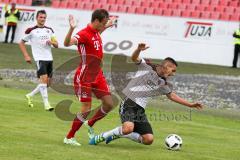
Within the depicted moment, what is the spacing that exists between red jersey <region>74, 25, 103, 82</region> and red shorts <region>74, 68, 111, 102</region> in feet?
0.17

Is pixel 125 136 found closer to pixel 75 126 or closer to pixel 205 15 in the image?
pixel 75 126

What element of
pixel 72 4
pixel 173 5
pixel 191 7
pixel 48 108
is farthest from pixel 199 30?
pixel 48 108

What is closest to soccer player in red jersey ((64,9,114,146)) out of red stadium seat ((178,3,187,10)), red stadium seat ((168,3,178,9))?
red stadium seat ((178,3,187,10))

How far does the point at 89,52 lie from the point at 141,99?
3.87 feet

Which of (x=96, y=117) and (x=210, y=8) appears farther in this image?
(x=210, y=8)

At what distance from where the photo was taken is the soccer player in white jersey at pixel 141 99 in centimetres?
1134

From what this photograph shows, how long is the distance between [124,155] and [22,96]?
8510 mm

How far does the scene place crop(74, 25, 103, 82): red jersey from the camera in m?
11.7

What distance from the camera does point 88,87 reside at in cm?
1170

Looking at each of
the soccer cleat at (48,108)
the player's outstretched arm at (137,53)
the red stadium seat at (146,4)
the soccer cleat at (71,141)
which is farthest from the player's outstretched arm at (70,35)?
the red stadium seat at (146,4)

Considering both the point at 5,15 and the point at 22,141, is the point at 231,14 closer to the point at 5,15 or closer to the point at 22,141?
the point at 5,15

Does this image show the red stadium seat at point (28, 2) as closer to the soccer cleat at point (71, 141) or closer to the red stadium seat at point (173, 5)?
the red stadium seat at point (173, 5)

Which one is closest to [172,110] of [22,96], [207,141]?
[22,96]

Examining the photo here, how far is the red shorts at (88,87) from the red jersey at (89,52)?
5 centimetres
